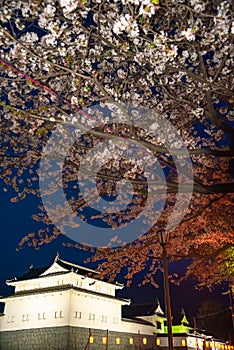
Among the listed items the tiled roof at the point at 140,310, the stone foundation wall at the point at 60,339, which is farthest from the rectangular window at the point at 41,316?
the tiled roof at the point at 140,310

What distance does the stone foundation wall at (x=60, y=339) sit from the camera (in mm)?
28453

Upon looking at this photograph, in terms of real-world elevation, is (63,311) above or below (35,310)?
below

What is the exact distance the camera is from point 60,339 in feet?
93.6

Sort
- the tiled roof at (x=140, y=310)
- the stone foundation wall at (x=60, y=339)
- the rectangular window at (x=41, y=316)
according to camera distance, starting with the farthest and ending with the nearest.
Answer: the tiled roof at (x=140, y=310) → the rectangular window at (x=41, y=316) → the stone foundation wall at (x=60, y=339)

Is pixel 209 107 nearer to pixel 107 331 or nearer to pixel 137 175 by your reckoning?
pixel 137 175

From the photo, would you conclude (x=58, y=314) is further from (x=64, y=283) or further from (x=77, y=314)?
(x=64, y=283)

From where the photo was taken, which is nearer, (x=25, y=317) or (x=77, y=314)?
(x=77, y=314)

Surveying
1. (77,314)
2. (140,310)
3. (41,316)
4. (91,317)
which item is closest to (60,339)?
(77,314)

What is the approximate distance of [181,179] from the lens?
872 centimetres

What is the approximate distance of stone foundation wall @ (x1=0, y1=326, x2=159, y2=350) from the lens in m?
28.5

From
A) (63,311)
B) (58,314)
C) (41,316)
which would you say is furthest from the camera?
(41,316)

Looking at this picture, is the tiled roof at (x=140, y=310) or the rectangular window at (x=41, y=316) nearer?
the rectangular window at (x=41, y=316)

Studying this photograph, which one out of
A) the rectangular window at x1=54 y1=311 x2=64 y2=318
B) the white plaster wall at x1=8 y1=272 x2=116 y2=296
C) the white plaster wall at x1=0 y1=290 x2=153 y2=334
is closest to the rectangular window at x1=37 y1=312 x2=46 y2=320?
the white plaster wall at x1=0 y1=290 x2=153 y2=334

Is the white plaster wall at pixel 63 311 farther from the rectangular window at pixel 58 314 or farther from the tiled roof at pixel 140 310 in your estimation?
the tiled roof at pixel 140 310
